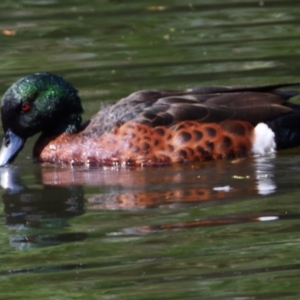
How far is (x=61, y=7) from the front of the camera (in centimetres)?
1352

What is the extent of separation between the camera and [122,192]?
7.45 metres

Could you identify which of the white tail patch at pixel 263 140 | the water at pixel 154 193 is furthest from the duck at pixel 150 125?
the water at pixel 154 193

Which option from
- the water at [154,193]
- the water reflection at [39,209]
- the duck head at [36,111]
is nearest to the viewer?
the water at [154,193]

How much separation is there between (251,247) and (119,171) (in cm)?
234

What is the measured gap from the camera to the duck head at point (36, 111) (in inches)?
336

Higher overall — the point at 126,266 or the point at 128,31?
the point at 128,31

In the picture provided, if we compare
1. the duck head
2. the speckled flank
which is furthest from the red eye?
the speckled flank

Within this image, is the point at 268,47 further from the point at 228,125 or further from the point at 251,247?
the point at 251,247

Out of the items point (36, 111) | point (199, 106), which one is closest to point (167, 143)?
point (199, 106)

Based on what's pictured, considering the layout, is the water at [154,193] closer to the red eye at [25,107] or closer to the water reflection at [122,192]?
the water reflection at [122,192]

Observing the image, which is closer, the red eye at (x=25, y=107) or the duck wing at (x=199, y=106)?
the duck wing at (x=199, y=106)

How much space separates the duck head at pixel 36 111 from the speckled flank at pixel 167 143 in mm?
417

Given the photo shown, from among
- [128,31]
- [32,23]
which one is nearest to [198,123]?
[128,31]

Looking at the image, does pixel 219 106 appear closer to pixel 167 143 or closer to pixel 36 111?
pixel 167 143
